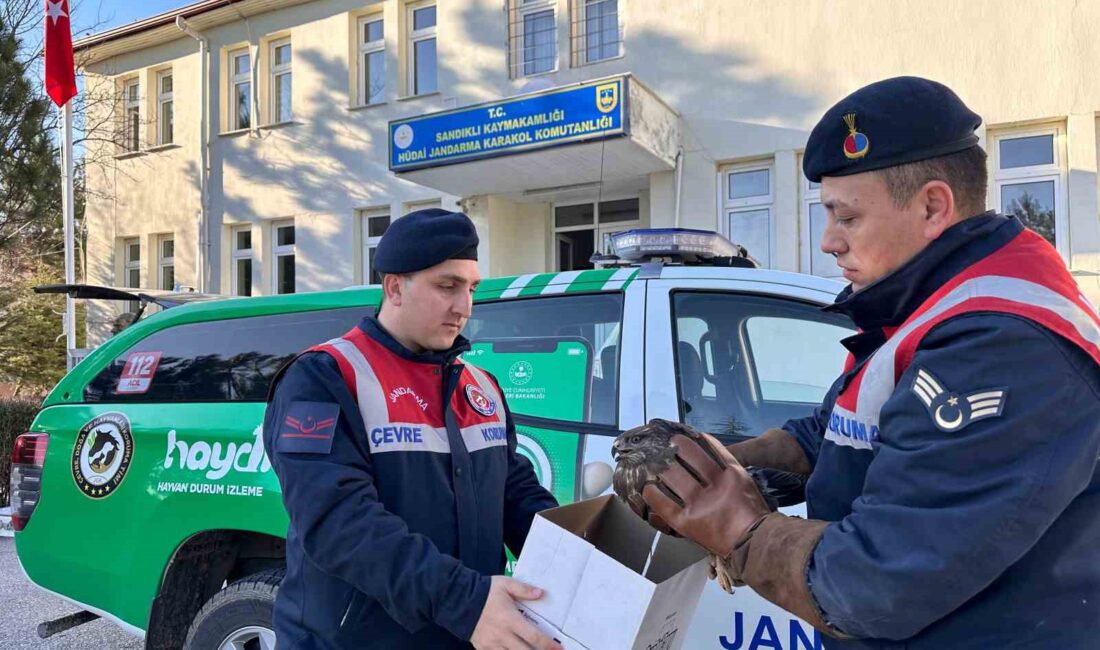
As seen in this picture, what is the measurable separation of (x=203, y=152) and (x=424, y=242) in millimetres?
13571

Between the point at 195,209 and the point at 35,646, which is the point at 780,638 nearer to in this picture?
the point at 35,646

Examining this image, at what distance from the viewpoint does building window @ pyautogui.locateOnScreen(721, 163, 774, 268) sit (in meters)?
9.27

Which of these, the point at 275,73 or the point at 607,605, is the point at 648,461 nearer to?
the point at 607,605

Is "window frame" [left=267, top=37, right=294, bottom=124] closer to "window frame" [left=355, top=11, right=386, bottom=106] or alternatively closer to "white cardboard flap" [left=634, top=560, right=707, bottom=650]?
"window frame" [left=355, top=11, right=386, bottom=106]

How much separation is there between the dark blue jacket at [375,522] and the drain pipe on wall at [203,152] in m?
13.2

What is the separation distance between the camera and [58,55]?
30.9 feet

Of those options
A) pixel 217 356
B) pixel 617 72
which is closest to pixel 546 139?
pixel 617 72

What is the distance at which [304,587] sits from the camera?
64.7 inches

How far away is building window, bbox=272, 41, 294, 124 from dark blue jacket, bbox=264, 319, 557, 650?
41.6 ft

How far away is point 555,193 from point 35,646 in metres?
7.69

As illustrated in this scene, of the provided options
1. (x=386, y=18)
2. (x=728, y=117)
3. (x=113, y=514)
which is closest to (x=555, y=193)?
(x=728, y=117)

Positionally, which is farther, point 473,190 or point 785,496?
point 473,190

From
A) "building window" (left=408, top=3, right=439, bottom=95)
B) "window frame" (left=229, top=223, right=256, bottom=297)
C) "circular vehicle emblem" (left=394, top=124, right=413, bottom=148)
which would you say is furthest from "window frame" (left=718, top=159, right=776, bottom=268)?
"window frame" (left=229, top=223, right=256, bottom=297)

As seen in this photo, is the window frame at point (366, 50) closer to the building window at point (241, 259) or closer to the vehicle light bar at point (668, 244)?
the building window at point (241, 259)
